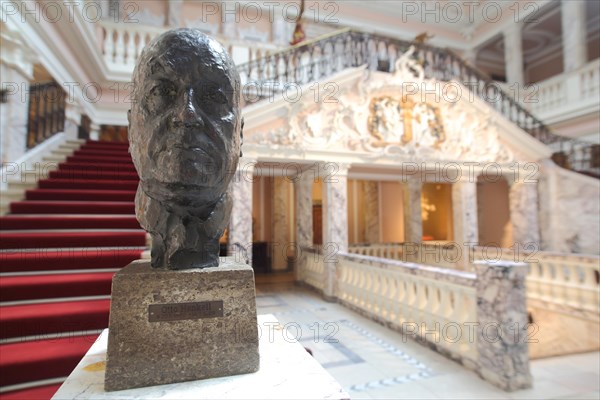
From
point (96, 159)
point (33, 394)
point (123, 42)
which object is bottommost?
point (33, 394)

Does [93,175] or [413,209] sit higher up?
[93,175]

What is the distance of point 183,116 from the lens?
1351mm

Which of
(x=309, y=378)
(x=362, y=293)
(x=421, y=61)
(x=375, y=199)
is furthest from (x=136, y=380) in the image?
(x=375, y=199)

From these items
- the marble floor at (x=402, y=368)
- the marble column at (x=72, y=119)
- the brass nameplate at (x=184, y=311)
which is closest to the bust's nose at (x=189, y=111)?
the brass nameplate at (x=184, y=311)

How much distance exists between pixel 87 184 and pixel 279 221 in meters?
6.59

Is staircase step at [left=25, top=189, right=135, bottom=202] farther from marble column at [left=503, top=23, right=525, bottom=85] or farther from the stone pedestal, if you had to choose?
marble column at [left=503, top=23, right=525, bottom=85]

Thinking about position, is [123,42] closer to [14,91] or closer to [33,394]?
[14,91]

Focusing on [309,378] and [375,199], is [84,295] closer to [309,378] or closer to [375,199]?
[309,378]

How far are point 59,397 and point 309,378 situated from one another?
3.17 ft

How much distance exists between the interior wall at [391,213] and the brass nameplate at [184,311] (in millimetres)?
11647

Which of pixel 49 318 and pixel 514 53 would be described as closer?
pixel 49 318

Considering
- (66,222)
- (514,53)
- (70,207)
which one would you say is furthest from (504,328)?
(514,53)

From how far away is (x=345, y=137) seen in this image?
6.83 m

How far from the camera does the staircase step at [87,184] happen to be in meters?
5.12
